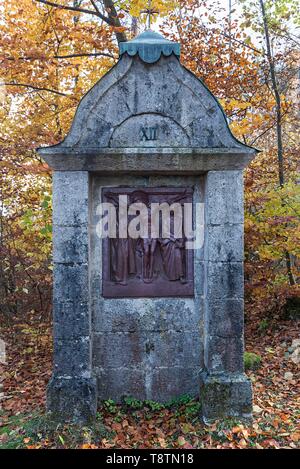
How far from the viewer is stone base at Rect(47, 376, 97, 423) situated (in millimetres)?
4348

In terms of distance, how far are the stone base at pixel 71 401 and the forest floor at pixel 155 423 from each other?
10 centimetres

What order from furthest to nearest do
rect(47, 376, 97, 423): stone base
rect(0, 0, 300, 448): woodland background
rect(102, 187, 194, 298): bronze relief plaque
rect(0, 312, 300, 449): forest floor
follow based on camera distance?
rect(0, 0, 300, 448): woodland background < rect(102, 187, 194, 298): bronze relief plaque < rect(47, 376, 97, 423): stone base < rect(0, 312, 300, 449): forest floor

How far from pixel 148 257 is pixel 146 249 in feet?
0.32

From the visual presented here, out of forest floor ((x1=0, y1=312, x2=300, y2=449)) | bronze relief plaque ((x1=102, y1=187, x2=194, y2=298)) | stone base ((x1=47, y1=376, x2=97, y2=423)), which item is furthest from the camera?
bronze relief plaque ((x1=102, y1=187, x2=194, y2=298))

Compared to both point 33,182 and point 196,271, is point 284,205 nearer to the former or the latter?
point 196,271

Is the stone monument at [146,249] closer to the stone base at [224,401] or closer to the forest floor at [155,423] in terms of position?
the stone base at [224,401]

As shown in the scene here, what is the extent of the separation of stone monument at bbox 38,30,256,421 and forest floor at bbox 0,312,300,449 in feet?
0.59

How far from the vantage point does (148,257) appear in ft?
15.4

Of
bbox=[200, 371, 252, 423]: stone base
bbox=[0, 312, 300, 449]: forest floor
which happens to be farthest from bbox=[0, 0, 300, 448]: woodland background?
bbox=[200, 371, 252, 423]: stone base

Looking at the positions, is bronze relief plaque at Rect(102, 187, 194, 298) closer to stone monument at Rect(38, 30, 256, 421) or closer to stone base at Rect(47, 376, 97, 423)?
stone monument at Rect(38, 30, 256, 421)

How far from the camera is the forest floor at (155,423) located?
4105mm

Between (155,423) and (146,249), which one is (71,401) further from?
(146,249)

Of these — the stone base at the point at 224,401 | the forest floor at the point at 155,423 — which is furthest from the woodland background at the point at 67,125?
the stone base at the point at 224,401

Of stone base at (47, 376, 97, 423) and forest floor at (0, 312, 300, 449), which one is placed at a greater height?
stone base at (47, 376, 97, 423)
